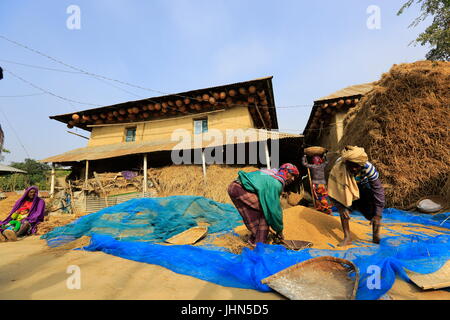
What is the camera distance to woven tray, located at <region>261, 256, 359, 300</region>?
1.46m

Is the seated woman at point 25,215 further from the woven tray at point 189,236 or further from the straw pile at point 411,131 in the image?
the straw pile at point 411,131

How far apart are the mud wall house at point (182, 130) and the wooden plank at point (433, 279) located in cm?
608

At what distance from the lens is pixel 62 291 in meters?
1.62

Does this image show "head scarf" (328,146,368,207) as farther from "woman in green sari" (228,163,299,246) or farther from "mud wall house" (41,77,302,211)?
"mud wall house" (41,77,302,211)

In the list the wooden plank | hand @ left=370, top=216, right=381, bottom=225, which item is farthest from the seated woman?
hand @ left=370, top=216, right=381, bottom=225

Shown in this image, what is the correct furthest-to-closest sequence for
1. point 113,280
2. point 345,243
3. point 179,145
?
1. point 179,145
2. point 345,243
3. point 113,280

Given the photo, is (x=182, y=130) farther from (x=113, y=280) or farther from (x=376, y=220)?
(x=376, y=220)

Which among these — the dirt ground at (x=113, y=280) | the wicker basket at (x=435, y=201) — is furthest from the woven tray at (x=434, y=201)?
the dirt ground at (x=113, y=280)

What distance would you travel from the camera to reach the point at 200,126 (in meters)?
10.0

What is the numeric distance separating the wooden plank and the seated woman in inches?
270

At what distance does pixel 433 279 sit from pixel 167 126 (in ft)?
34.3

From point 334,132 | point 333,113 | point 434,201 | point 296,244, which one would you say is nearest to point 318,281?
point 296,244

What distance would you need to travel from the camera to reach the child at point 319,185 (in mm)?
4864
